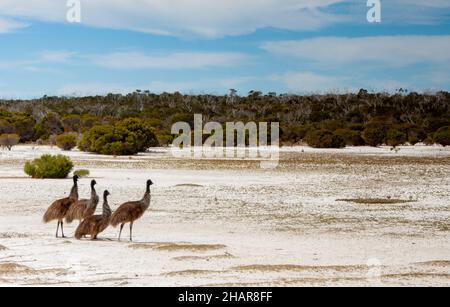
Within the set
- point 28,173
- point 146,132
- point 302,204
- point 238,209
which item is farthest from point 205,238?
point 146,132

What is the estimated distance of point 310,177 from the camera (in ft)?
103

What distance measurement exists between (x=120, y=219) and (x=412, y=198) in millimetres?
11740

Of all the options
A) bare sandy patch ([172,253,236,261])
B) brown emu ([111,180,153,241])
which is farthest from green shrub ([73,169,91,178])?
bare sandy patch ([172,253,236,261])

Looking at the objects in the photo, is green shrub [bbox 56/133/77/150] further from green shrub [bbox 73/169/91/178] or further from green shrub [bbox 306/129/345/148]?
green shrub [bbox 73/169/91/178]

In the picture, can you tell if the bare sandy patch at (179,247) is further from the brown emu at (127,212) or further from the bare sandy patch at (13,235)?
the bare sandy patch at (13,235)

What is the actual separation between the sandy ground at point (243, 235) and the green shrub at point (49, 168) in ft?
3.20

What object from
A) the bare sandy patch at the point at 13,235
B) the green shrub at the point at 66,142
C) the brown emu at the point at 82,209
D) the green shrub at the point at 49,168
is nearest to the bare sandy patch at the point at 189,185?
the green shrub at the point at 49,168

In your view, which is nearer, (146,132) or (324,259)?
(324,259)

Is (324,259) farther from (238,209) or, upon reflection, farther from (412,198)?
(412,198)

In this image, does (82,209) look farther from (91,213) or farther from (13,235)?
(13,235)

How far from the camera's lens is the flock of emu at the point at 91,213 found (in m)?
14.2

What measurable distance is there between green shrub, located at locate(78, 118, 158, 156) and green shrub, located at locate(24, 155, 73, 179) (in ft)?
57.6

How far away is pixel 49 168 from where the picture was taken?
29.2 m
